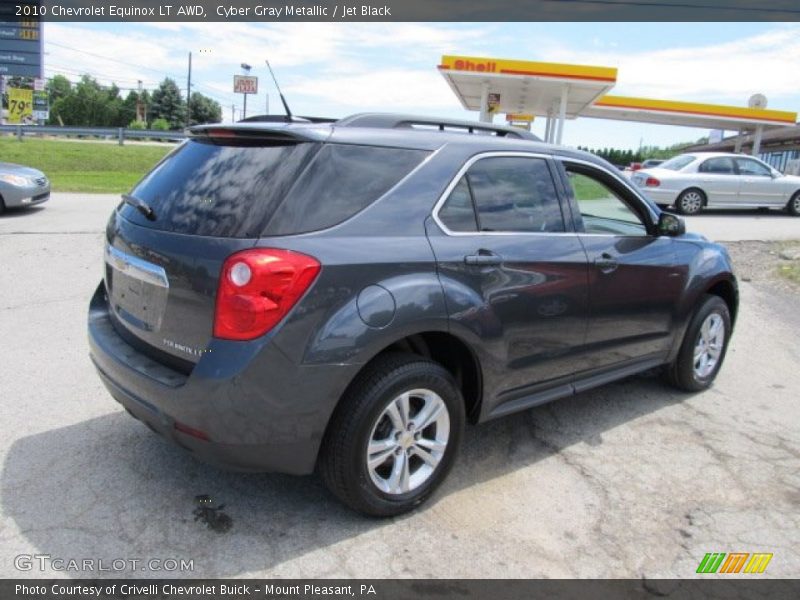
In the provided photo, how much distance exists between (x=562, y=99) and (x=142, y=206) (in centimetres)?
2565

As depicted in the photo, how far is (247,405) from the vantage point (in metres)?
2.62

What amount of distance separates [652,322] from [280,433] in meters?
2.75

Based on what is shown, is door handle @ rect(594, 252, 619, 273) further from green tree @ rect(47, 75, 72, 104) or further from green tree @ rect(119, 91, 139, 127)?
green tree @ rect(47, 75, 72, 104)

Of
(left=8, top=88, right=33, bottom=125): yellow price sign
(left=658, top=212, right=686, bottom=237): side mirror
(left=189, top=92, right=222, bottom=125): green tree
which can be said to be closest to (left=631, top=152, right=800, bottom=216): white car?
(left=658, top=212, right=686, bottom=237): side mirror

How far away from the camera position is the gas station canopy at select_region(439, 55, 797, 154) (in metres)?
24.2

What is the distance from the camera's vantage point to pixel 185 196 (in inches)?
120

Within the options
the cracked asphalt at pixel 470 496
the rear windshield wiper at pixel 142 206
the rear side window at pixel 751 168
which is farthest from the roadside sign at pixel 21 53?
the rear windshield wiper at pixel 142 206

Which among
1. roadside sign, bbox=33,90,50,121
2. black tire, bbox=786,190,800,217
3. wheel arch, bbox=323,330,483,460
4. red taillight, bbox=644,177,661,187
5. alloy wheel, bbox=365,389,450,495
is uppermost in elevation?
roadside sign, bbox=33,90,50,121

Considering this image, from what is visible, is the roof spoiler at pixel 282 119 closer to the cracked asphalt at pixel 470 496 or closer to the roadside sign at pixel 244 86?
the cracked asphalt at pixel 470 496

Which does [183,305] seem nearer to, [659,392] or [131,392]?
[131,392]

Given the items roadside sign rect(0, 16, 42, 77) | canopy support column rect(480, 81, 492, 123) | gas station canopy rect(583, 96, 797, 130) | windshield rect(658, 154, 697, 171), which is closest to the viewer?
windshield rect(658, 154, 697, 171)

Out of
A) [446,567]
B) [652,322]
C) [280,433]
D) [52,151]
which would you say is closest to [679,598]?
[446,567]

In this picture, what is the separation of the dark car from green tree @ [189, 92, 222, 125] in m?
93.9

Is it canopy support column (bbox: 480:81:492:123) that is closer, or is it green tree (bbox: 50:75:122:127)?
canopy support column (bbox: 480:81:492:123)
